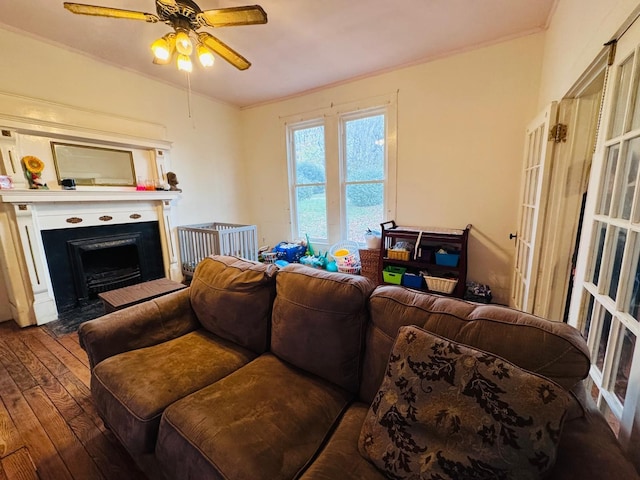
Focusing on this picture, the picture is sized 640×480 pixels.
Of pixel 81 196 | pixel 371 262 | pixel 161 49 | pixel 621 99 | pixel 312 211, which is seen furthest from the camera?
pixel 312 211

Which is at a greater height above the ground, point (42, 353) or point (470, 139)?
point (470, 139)

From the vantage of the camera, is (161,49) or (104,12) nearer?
(104,12)

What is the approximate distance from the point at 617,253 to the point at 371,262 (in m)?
2.27

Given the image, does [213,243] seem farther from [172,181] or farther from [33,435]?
[33,435]

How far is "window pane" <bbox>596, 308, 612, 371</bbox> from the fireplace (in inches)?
163

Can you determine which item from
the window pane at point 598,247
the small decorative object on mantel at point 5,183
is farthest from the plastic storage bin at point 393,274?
the small decorative object on mantel at point 5,183

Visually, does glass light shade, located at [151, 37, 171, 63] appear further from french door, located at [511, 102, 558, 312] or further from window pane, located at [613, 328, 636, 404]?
window pane, located at [613, 328, 636, 404]

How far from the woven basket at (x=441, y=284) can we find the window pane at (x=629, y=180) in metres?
1.75

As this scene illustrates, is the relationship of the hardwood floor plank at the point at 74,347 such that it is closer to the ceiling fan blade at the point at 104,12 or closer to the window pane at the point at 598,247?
the ceiling fan blade at the point at 104,12

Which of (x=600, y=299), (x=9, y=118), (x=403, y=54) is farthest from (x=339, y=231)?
(x=9, y=118)

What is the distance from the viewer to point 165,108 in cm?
346

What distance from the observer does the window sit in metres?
3.42

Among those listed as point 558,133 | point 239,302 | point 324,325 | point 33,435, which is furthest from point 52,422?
point 558,133

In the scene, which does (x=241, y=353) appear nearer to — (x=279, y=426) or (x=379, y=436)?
(x=279, y=426)
